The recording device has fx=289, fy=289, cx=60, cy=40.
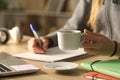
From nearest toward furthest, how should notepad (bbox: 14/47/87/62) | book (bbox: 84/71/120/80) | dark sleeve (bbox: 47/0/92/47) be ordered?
book (bbox: 84/71/120/80), notepad (bbox: 14/47/87/62), dark sleeve (bbox: 47/0/92/47)

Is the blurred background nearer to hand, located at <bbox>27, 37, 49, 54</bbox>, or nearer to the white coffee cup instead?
hand, located at <bbox>27, 37, 49, 54</bbox>

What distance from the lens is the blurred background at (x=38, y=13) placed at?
364 centimetres

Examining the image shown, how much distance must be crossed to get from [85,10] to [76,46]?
0.74 meters

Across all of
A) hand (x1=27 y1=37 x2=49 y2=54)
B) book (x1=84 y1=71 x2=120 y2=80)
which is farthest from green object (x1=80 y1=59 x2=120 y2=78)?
hand (x1=27 y1=37 x2=49 y2=54)

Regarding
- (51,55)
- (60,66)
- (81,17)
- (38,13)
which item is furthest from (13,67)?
(38,13)

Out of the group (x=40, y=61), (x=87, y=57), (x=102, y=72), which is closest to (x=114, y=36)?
(x=87, y=57)

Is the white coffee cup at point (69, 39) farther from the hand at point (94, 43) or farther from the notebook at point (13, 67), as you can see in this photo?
the notebook at point (13, 67)

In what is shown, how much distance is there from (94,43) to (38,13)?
8.80 ft

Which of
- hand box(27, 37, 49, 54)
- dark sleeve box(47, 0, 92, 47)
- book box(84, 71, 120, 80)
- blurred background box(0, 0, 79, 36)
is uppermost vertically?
blurred background box(0, 0, 79, 36)

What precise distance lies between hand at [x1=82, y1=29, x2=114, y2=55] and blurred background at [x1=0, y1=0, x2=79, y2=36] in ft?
7.81

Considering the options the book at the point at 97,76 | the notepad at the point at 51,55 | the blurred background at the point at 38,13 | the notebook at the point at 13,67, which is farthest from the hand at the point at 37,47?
the blurred background at the point at 38,13

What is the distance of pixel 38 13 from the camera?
3781 mm

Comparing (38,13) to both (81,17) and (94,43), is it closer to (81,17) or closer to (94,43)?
(81,17)

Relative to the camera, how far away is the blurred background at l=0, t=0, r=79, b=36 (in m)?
3.64
